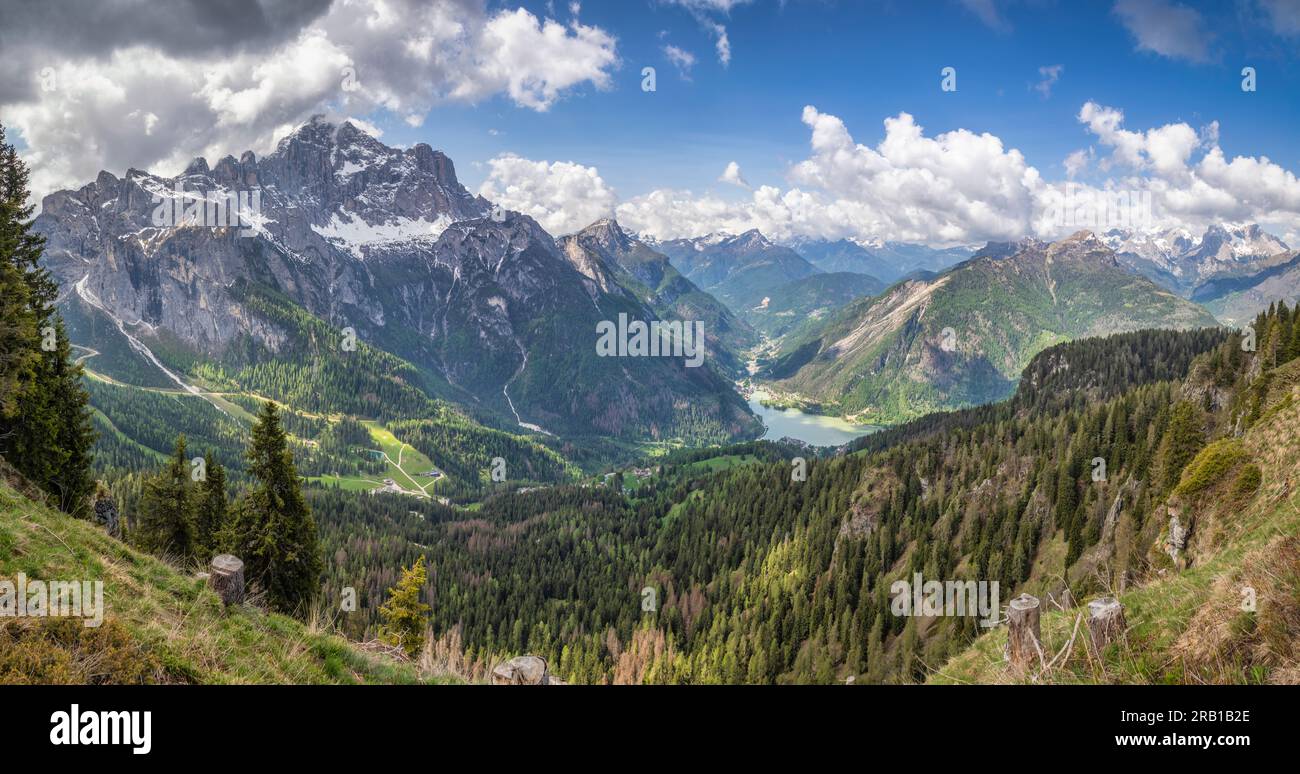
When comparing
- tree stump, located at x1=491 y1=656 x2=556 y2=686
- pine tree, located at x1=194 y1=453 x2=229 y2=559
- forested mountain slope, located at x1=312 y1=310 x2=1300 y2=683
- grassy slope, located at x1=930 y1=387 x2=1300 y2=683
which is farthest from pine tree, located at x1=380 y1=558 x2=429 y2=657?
forested mountain slope, located at x1=312 y1=310 x2=1300 y2=683

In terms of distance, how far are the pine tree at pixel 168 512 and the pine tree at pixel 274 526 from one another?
814 centimetres

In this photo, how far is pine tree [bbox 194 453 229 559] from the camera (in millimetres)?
38625

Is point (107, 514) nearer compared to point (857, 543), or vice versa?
point (107, 514)

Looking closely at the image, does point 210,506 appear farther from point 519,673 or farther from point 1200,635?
point 1200,635

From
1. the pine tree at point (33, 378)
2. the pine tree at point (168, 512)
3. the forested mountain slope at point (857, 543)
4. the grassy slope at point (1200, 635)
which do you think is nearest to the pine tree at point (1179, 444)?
the forested mountain slope at point (857, 543)

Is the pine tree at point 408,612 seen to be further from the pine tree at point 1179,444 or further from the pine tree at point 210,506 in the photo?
the pine tree at point 1179,444

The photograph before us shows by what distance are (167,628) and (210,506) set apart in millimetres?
36702

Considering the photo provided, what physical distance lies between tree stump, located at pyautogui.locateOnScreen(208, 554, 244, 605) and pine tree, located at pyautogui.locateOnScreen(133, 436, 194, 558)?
30.3 metres

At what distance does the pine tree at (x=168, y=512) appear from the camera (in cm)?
3694

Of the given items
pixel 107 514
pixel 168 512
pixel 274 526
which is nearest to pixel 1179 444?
pixel 274 526

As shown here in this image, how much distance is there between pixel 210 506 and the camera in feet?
131

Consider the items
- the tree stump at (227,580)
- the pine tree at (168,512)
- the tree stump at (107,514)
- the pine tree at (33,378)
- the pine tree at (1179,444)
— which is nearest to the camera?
the tree stump at (227,580)

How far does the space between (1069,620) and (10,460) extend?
140ft
